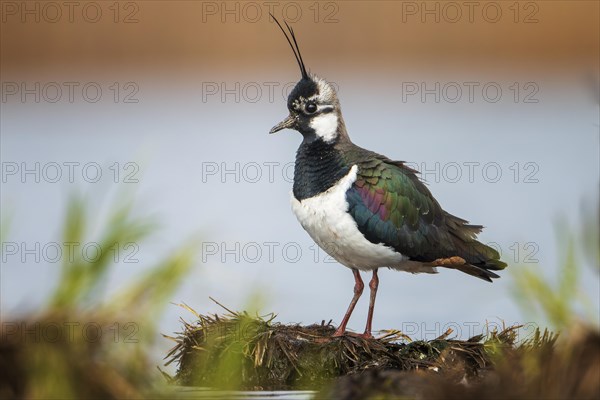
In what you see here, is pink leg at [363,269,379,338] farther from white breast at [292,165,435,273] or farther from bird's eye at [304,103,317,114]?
bird's eye at [304,103,317,114]

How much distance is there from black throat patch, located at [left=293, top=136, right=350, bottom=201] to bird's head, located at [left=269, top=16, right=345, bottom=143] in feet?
0.18

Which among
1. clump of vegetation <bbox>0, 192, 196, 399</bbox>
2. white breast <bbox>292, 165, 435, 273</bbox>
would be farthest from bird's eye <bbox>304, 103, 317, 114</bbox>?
clump of vegetation <bbox>0, 192, 196, 399</bbox>

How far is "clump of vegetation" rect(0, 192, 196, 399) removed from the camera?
2408 mm

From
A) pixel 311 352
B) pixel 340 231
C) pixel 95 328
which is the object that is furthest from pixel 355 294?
pixel 95 328

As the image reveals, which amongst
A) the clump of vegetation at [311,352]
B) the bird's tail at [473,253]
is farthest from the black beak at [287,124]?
the clump of vegetation at [311,352]

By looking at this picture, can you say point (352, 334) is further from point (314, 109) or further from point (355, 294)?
point (314, 109)

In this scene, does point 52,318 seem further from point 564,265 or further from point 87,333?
point 564,265

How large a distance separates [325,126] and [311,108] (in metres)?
0.13

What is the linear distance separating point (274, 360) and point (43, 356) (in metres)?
2.21

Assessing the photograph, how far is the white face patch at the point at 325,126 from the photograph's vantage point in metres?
5.37

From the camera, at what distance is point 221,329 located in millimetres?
4598

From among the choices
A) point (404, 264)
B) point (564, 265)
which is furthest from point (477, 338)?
point (564, 265)

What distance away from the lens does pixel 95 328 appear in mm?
2492

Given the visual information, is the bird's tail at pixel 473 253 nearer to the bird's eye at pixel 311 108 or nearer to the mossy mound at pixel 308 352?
the mossy mound at pixel 308 352
